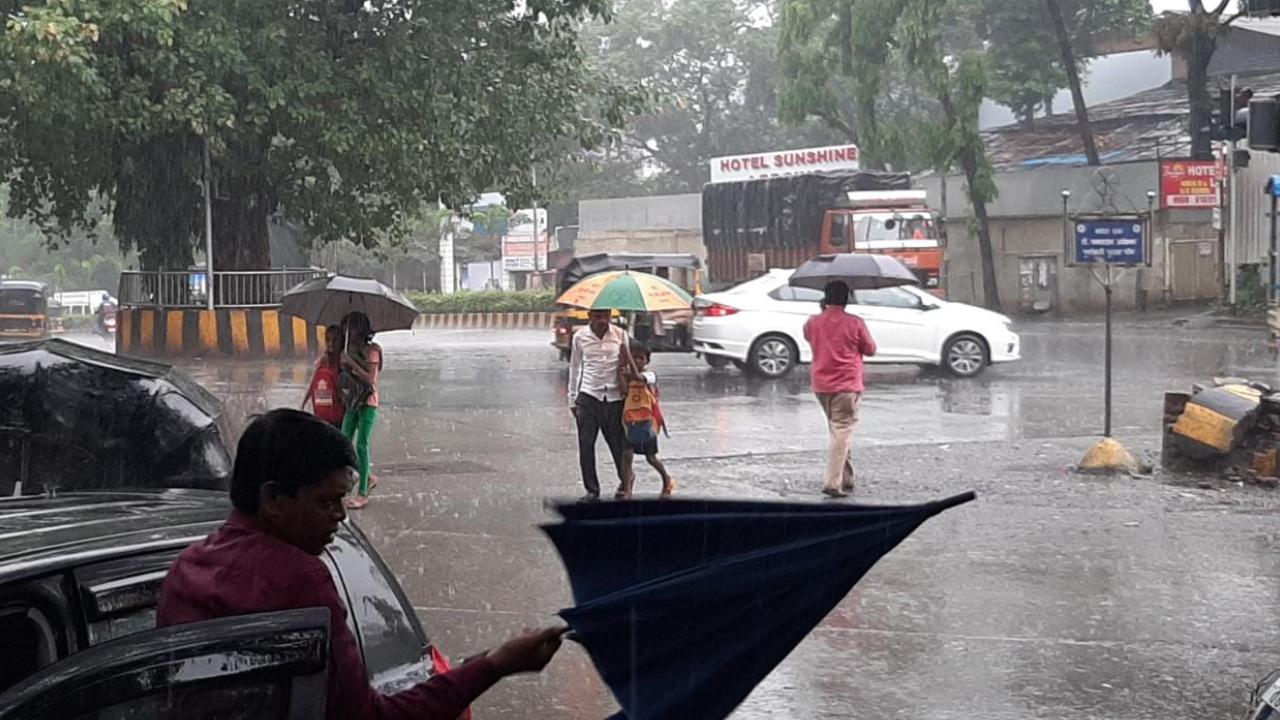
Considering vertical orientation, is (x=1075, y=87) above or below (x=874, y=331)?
above

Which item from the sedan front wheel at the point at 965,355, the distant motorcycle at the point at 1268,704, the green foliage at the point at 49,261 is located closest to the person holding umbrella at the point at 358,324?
the distant motorcycle at the point at 1268,704

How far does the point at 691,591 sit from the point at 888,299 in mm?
19263

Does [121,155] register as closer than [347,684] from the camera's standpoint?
No

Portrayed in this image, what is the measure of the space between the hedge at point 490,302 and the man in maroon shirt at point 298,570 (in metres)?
39.8

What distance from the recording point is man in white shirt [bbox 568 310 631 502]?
1071 centimetres

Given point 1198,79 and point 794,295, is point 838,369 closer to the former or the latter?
point 794,295

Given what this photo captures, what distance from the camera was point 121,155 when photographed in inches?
880

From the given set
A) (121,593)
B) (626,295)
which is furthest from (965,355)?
(121,593)

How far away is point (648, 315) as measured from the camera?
73.6ft

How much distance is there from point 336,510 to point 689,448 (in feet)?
37.9

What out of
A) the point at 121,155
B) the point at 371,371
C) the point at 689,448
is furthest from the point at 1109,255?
the point at 121,155

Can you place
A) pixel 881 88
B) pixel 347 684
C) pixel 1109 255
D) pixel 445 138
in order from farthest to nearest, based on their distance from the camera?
pixel 881 88, pixel 445 138, pixel 1109 255, pixel 347 684

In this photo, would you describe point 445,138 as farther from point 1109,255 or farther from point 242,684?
point 242,684

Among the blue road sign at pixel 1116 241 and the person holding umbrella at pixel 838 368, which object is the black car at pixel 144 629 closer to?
the person holding umbrella at pixel 838 368
